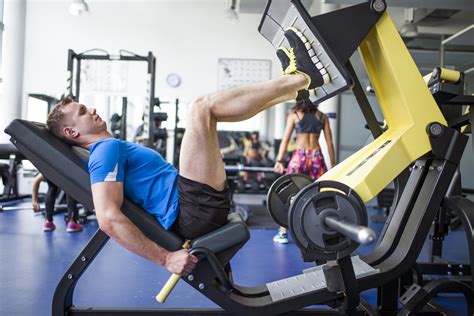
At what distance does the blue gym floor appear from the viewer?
1.97m

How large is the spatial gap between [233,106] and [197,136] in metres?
0.17

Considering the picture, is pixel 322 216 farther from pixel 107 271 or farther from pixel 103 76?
pixel 103 76

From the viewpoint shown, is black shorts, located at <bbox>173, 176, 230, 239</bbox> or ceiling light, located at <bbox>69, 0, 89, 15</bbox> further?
ceiling light, located at <bbox>69, 0, 89, 15</bbox>

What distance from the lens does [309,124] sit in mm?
3455

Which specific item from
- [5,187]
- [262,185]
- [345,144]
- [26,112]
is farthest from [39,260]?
[345,144]

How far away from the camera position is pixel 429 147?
146cm

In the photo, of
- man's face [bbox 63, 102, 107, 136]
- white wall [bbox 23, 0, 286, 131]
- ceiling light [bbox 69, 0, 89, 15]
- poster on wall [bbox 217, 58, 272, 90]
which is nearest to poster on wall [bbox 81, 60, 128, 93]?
white wall [bbox 23, 0, 286, 131]

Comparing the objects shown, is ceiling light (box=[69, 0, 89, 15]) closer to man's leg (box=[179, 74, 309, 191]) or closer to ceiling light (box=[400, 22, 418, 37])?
ceiling light (box=[400, 22, 418, 37])

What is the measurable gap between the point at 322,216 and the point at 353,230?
0.64 ft

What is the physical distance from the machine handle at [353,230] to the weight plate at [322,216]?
4cm

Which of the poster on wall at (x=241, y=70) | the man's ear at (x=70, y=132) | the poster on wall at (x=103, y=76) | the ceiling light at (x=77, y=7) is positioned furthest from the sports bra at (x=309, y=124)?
the poster on wall at (x=103, y=76)

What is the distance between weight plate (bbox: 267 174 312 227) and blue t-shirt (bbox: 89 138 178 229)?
0.47m

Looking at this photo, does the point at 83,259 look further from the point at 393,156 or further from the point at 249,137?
the point at 249,137

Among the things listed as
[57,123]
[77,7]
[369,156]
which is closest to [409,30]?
[77,7]
